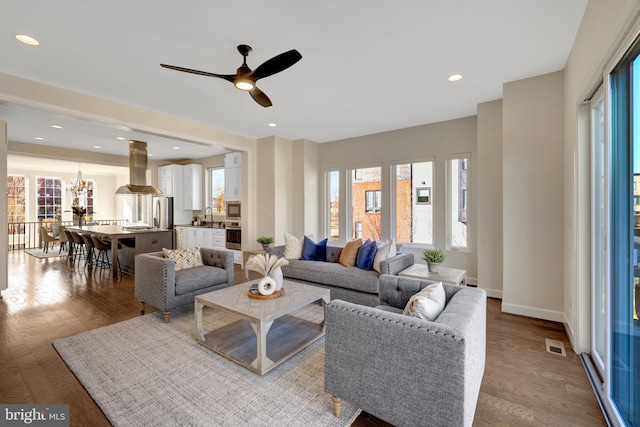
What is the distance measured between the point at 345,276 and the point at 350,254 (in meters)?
0.38

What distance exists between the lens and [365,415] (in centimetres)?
175

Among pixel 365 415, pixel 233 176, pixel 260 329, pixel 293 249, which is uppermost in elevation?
pixel 233 176

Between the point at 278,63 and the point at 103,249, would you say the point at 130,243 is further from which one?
the point at 278,63

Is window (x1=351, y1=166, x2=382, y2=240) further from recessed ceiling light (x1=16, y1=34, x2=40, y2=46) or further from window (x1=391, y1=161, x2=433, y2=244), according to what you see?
recessed ceiling light (x1=16, y1=34, x2=40, y2=46)

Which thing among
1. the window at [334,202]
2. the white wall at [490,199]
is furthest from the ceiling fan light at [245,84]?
the window at [334,202]

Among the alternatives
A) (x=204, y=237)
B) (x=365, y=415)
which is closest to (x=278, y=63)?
(x=365, y=415)

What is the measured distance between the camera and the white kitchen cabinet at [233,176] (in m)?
6.54

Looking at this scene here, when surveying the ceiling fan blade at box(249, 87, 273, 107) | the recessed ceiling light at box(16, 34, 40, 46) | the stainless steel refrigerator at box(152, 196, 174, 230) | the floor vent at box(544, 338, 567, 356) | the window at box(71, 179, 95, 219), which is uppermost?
the recessed ceiling light at box(16, 34, 40, 46)

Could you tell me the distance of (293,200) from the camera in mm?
6258

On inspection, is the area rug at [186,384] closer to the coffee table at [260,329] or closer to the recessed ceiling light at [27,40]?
the coffee table at [260,329]

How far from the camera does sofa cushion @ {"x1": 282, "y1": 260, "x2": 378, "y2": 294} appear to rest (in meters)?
3.39

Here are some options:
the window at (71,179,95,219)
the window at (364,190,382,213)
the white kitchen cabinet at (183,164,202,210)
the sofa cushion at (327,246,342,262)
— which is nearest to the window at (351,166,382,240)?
the window at (364,190,382,213)

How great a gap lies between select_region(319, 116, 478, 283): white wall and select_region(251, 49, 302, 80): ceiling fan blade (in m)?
3.57

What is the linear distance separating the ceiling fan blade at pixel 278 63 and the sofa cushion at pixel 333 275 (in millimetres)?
2476
